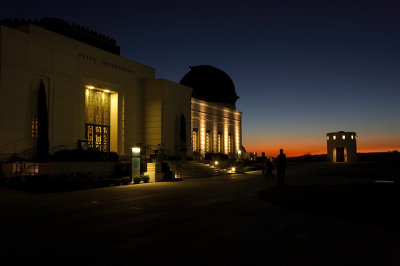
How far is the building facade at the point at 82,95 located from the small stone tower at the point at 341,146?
33.3m

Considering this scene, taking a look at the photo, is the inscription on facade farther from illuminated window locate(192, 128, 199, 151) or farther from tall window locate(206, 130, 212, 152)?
tall window locate(206, 130, 212, 152)

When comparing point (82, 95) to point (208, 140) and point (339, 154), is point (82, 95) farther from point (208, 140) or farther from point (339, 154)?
point (339, 154)

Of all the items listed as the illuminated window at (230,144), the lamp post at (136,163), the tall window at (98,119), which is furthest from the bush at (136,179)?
the illuminated window at (230,144)

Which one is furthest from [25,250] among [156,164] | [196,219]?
[156,164]

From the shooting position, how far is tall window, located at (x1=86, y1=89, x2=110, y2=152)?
87.0 feet

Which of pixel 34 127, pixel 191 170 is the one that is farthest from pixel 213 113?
pixel 34 127

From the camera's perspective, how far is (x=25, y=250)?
5.21 metres

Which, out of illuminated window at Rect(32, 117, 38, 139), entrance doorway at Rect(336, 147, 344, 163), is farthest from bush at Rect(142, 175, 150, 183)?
entrance doorway at Rect(336, 147, 344, 163)

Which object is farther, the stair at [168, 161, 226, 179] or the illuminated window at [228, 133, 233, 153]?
the illuminated window at [228, 133, 233, 153]

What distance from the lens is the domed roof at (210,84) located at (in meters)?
46.7

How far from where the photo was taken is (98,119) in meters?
27.5

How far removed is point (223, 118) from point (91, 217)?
3639cm

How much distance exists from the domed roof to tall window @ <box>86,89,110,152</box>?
1912 cm

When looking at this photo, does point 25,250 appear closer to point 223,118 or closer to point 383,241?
point 383,241
